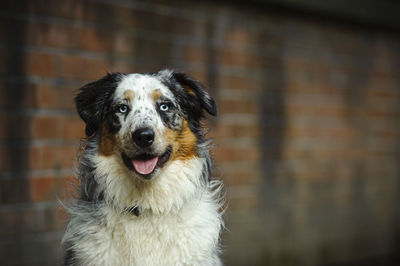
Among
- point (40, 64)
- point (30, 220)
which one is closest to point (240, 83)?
point (40, 64)

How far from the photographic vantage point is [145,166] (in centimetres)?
262

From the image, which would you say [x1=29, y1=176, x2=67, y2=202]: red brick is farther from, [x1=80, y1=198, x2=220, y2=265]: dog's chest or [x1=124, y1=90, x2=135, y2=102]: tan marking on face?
[x1=124, y1=90, x2=135, y2=102]: tan marking on face

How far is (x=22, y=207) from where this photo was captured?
447 cm

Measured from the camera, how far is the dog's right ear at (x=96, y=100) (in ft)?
9.29

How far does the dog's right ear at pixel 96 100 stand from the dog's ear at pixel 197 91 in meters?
0.34

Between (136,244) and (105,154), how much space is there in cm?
51

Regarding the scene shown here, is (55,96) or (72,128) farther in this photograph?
(72,128)

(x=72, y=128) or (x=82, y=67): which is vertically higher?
(x=82, y=67)

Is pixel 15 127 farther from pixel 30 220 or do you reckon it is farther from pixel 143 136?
pixel 143 136

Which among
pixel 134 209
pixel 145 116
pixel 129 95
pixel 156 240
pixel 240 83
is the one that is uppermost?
pixel 240 83

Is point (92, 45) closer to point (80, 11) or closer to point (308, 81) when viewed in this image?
point (80, 11)

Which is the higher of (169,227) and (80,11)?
(80,11)

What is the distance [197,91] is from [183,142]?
0.30 m

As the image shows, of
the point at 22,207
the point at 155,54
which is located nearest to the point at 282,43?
the point at 155,54
